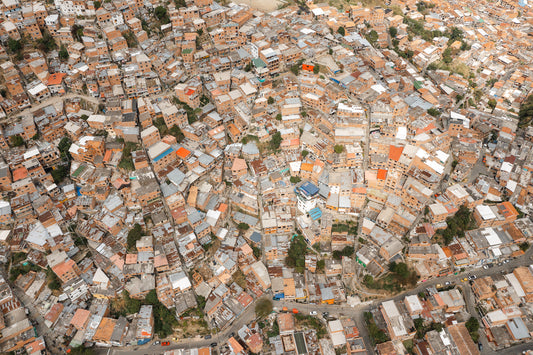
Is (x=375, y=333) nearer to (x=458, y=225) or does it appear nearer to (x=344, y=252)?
(x=344, y=252)

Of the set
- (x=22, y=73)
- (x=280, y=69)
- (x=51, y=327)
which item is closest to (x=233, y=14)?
(x=280, y=69)

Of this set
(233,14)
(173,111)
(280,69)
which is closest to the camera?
(173,111)

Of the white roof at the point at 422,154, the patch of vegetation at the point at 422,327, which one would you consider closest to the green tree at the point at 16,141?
the white roof at the point at 422,154

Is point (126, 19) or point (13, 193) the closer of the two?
point (13, 193)

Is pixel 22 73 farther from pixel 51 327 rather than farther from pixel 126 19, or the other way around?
pixel 51 327

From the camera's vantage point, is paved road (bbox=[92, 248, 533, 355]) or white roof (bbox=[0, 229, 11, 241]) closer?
paved road (bbox=[92, 248, 533, 355])

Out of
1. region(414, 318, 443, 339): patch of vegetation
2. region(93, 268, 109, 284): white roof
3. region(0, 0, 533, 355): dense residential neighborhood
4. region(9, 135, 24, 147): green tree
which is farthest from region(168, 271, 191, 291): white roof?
region(9, 135, 24, 147): green tree

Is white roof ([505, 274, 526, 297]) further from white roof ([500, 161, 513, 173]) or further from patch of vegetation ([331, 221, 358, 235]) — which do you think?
patch of vegetation ([331, 221, 358, 235])

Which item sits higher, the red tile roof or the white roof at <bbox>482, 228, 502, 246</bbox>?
the red tile roof
